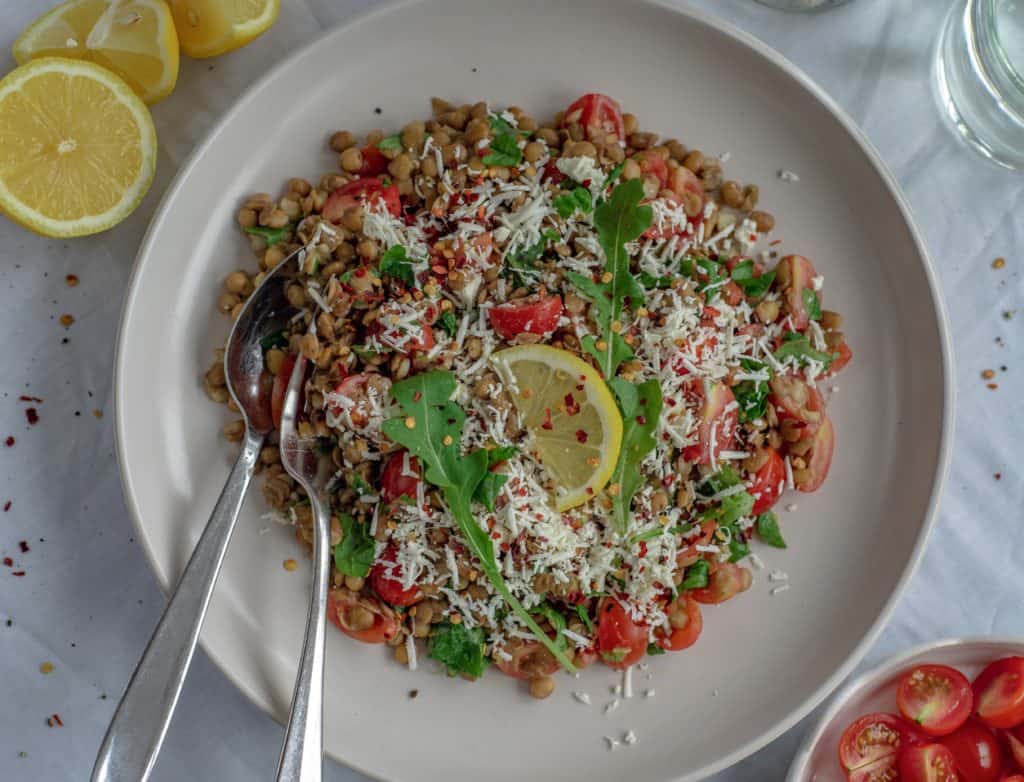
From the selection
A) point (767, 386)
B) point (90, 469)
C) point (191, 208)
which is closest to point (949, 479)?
point (767, 386)

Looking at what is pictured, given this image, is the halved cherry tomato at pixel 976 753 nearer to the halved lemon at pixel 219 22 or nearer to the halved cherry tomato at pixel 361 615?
the halved cherry tomato at pixel 361 615

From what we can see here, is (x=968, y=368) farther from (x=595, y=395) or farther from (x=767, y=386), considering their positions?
(x=595, y=395)

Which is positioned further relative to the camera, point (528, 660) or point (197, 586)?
point (528, 660)

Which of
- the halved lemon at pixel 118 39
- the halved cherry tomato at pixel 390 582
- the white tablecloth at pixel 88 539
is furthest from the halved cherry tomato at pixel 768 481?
the halved lemon at pixel 118 39

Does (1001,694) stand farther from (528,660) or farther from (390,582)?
Result: (390,582)

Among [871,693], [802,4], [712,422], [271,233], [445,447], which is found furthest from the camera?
[802,4]

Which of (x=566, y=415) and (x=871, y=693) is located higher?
(x=566, y=415)

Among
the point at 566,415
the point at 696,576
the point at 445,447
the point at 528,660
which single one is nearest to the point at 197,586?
the point at 445,447
